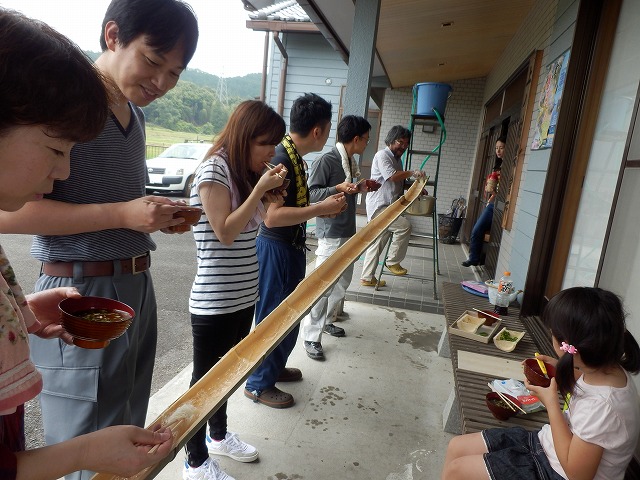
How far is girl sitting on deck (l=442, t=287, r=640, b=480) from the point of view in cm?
130

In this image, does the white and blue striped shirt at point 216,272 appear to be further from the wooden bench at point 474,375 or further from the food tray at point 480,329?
the food tray at point 480,329

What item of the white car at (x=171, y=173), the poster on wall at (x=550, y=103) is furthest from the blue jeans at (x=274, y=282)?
the white car at (x=171, y=173)

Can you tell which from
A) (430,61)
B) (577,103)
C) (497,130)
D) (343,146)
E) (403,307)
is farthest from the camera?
(430,61)

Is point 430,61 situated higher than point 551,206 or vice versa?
point 430,61

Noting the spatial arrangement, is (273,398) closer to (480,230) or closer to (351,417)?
(351,417)

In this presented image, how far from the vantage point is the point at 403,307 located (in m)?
4.55

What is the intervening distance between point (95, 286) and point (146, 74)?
63cm

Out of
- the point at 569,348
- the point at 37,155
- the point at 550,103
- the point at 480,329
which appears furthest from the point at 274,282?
the point at 550,103

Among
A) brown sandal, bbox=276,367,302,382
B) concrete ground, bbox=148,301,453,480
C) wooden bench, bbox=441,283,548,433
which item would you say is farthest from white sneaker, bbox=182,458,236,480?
wooden bench, bbox=441,283,548,433

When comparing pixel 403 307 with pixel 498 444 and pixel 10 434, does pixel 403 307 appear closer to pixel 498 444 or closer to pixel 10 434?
pixel 498 444

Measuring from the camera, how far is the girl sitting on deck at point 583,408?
1296mm

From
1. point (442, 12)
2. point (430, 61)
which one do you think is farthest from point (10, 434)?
point (430, 61)

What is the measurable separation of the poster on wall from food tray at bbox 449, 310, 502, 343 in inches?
50.5

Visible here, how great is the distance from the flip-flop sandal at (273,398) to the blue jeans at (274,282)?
0.04 m
